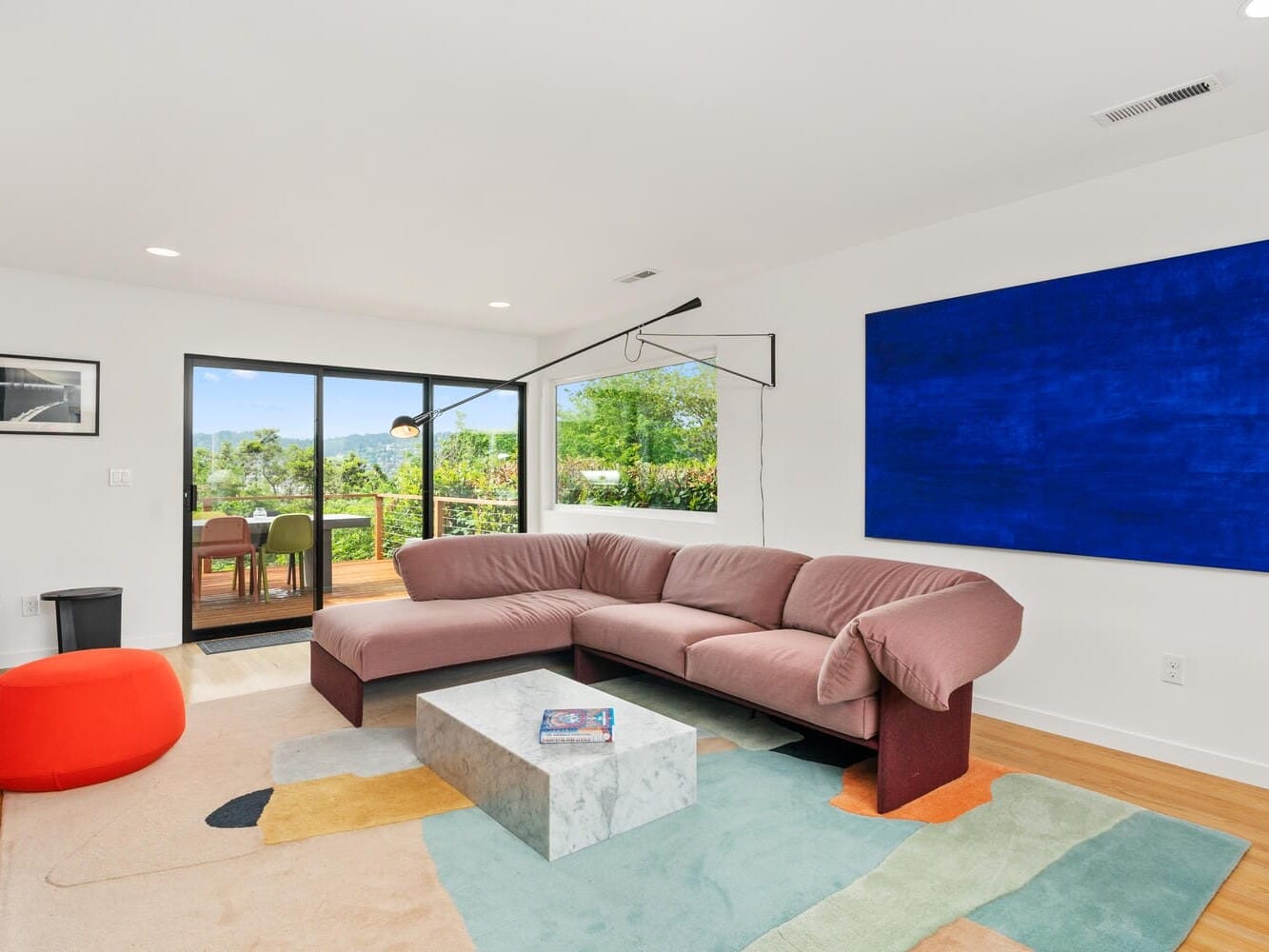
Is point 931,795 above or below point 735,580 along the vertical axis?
below

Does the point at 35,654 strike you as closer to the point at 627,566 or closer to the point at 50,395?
the point at 50,395

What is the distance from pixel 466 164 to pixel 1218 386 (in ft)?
10.3

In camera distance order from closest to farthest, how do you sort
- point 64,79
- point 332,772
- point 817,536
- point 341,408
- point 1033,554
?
point 64,79 < point 332,772 < point 1033,554 < point 817,536 < point 341,408

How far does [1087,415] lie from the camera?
3234 millimetres

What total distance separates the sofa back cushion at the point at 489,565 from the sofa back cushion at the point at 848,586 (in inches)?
67.3

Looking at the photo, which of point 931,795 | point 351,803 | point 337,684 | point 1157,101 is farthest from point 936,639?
point 337,684

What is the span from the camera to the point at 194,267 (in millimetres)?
4516

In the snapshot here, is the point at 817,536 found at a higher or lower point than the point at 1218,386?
lower

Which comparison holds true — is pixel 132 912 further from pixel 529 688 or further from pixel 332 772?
pixel 529 688

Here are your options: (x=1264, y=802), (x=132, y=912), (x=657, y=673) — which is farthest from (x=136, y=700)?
(x=1264, y=802)

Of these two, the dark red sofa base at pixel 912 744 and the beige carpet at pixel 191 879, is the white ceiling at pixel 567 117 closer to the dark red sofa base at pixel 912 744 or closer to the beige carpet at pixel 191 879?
the dark red sofa base at pixel 912 744

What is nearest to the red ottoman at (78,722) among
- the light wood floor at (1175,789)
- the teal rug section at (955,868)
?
the light wood floor at (1175,789)

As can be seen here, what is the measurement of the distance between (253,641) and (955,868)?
4.72 meters

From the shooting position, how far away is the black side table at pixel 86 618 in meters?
4.43
